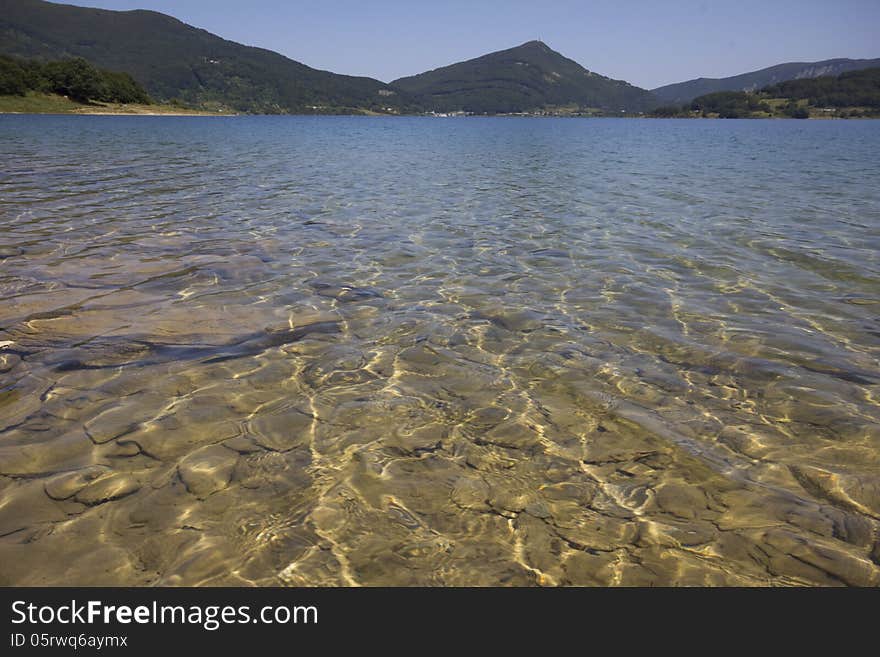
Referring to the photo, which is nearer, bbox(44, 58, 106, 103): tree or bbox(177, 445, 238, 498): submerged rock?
bbox(177, 445, 238, 498): submerged rock

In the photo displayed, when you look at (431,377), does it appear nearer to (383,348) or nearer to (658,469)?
(383,348)

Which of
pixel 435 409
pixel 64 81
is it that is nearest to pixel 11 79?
pixel 64 81

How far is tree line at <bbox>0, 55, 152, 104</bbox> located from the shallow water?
4937 inches

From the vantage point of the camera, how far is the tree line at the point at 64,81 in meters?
102

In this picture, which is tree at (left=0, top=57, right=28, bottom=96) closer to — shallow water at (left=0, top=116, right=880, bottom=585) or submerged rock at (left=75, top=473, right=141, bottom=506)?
shallow water at (left=0, top=116, right=880, bottom=585)

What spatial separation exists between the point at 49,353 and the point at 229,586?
499 cm

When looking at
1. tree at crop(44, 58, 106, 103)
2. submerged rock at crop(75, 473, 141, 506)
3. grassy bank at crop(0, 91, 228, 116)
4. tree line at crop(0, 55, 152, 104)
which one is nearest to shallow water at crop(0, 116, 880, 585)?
submerged rock at crop(75, 473, 141, 506)

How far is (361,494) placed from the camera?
4.31m

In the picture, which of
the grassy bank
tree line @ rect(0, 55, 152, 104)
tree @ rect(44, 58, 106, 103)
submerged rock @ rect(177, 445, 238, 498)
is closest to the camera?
submerged rock @ rect(177, 445, 238, 498)

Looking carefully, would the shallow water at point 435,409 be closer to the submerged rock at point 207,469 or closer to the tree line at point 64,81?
the submerged rock at point 207,469

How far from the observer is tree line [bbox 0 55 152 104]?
102 meters

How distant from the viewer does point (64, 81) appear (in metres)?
112

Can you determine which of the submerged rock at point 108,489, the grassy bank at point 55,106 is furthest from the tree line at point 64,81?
the submerged rock at point 108,489
